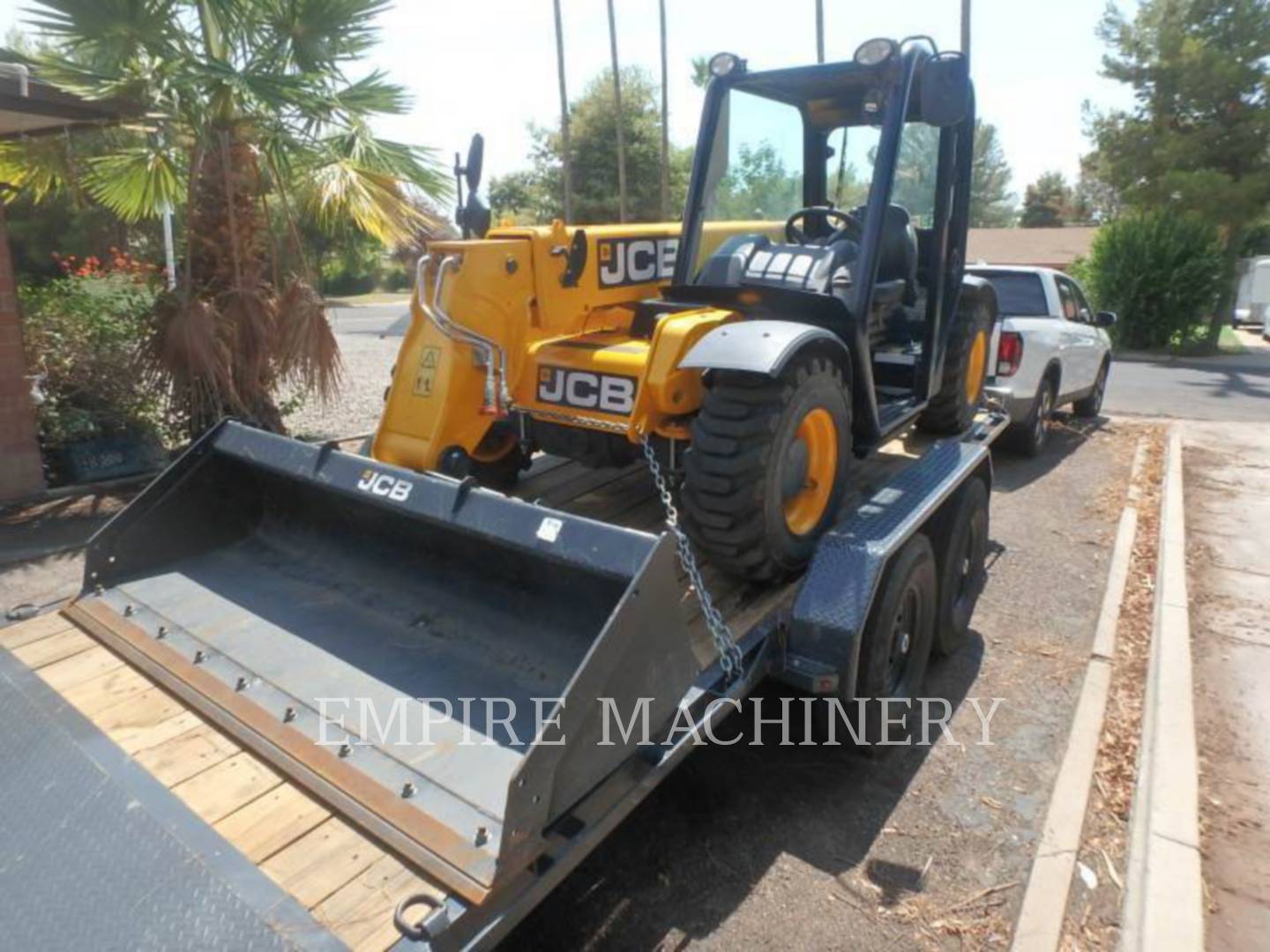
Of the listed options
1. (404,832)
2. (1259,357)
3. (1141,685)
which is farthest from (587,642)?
(1259,357)

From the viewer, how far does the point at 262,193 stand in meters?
7.25

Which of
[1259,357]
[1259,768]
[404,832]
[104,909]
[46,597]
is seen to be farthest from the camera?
[1259,357]

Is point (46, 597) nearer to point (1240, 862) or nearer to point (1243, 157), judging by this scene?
point (1240, 862)

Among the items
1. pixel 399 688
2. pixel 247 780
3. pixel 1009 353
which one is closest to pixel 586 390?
pixel 399 688

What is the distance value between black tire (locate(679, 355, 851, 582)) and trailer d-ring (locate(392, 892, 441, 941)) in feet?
5.38

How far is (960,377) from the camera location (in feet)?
16.7

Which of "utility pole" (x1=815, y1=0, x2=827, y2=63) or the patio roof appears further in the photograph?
"utility pole" (x1=815, y1=0, x2=827, y2=63)

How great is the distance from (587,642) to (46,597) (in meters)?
3.68

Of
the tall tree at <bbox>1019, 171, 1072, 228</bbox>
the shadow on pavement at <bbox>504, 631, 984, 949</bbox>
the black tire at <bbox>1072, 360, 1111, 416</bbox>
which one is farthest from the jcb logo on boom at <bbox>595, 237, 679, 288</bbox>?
the tall tree at <bbox>1019, 171, 1072, 228</bbox>

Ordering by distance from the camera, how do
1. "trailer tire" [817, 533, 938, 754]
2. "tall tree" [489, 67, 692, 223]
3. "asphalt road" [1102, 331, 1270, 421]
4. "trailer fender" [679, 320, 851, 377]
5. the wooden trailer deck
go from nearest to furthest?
the wooden trailer deck, "trailer fender" [679, 320, 851, 377], "trailer tire" [817, 533, 938, 754], "asphalt road" [1102, 331, 1270, 421], "tall tree" [489, 67, 692, 223]

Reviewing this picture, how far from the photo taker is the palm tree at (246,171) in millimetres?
6465

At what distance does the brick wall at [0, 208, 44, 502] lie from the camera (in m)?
6.24

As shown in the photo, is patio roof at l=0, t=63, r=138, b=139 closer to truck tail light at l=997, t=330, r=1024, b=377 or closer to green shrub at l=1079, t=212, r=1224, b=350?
truck tail light at l=997, t=330, r=1024, b=377

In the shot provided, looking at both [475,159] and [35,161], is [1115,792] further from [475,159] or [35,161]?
[35,161]
